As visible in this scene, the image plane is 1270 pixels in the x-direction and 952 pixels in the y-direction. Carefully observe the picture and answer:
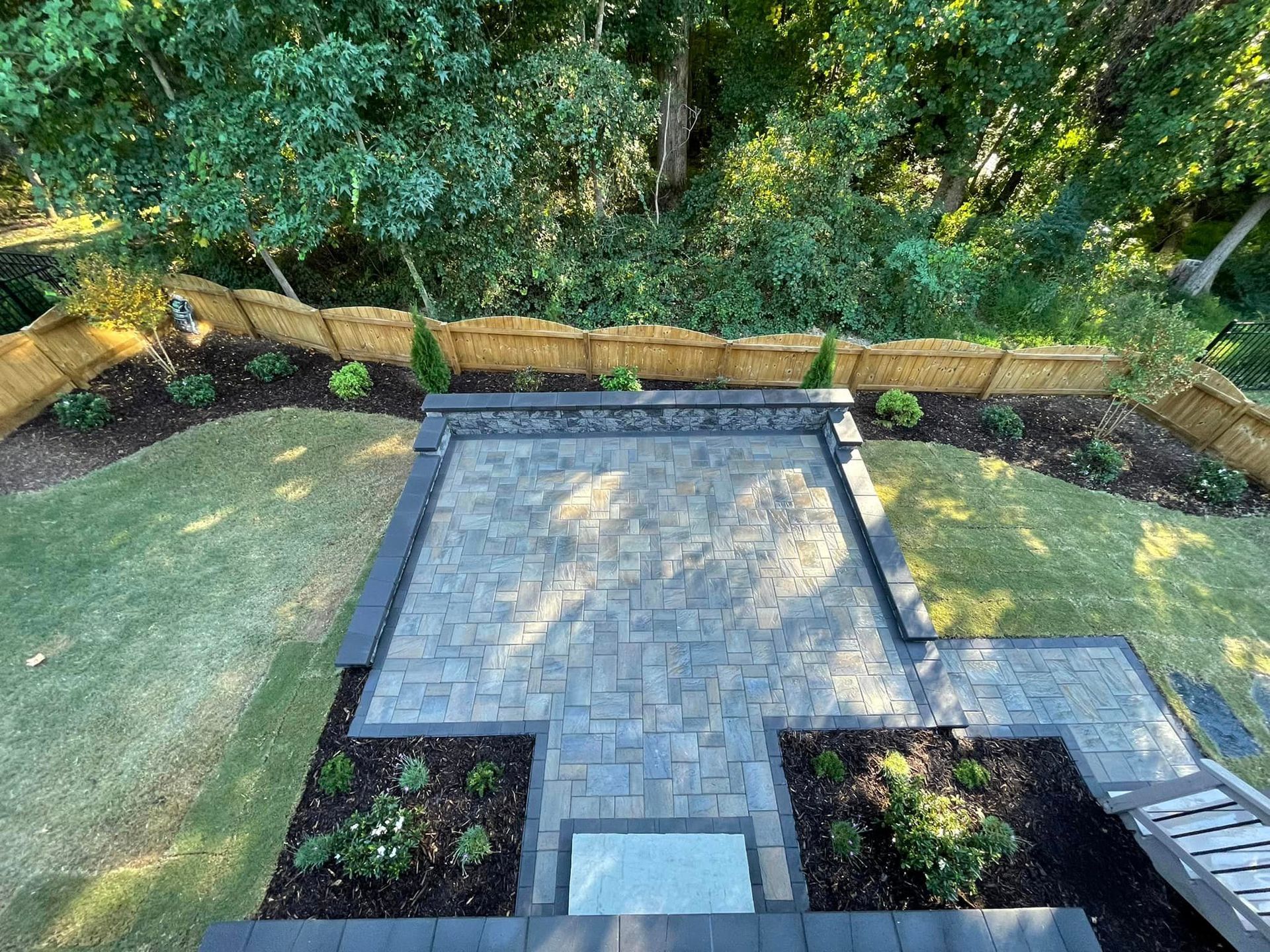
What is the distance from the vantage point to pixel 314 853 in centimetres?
437

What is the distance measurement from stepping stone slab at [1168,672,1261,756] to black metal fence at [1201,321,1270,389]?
7234 millimetres

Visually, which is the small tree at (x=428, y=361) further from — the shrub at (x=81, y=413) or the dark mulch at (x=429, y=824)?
the shrub at (x=81, y=413)

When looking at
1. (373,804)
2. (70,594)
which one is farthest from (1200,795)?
(70,594)

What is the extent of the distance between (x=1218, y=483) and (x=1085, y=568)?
11.2 ft

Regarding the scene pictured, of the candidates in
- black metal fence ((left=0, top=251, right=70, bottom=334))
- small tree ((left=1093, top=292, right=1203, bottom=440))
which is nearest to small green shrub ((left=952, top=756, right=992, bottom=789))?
small tree ((left=1093, top=292, right=1203, bottom=440))

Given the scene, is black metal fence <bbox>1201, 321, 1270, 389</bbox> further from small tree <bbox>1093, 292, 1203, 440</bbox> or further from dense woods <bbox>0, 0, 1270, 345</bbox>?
small tree <bbox>1093, 292, 1203, 440</bbox>

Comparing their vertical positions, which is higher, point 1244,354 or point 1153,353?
point 1153,353

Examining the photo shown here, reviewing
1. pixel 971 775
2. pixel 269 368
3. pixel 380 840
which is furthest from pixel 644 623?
pixel 269 368

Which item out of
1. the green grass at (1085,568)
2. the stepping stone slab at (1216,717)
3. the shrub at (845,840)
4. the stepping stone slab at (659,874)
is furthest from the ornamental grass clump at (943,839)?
the stepping stone slab at (1216,717)

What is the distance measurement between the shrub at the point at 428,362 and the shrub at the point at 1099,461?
436 inches

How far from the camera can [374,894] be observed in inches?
166

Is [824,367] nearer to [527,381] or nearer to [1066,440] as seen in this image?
[1066,440]

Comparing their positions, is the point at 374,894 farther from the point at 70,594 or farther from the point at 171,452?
the point at 171,452

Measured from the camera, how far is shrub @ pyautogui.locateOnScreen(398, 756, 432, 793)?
15.6ft
